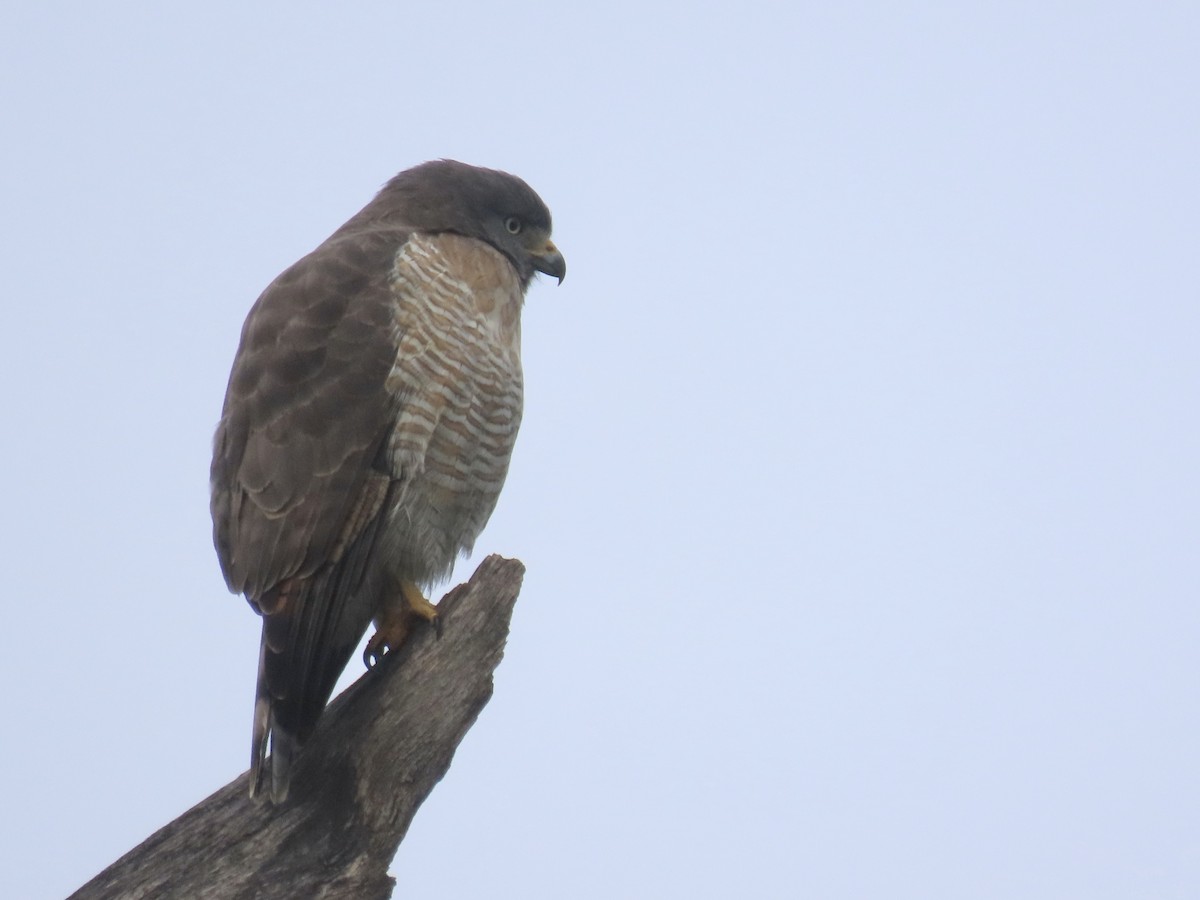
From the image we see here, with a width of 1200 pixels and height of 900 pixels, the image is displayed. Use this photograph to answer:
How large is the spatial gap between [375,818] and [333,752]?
0.31 metres

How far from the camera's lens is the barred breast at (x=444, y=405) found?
17.0 ft

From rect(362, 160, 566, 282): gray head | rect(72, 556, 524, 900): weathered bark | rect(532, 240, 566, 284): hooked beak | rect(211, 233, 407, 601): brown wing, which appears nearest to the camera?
rect(72, 556, 524, 900): weathered bark

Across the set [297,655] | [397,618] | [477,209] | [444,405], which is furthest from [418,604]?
[477,209]

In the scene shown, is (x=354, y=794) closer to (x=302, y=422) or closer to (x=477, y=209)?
(x=302, y=422)

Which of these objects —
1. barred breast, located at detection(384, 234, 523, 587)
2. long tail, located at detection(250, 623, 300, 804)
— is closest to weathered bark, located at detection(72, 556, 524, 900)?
long tail, located at detection(250, 623, 300, 804)

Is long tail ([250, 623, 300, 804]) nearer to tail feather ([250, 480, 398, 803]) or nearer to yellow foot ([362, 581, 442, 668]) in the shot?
tail feather ([250, 480, 398, 803])

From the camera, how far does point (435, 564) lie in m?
5.58

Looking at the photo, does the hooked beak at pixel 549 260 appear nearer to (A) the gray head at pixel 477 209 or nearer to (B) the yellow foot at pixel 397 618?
(A) the gray head at pixel 477 209

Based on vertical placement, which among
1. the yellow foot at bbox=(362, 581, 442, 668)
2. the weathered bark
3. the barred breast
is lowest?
the weathered bark

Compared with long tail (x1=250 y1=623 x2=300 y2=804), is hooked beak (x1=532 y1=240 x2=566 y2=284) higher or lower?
higher

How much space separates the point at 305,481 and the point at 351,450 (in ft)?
0.64

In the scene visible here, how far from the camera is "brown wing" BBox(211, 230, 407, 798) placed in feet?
16.0

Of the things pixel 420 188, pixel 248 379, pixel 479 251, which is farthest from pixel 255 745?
pixel 420 188

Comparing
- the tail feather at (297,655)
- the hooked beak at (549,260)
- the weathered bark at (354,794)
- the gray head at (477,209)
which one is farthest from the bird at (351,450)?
the hooked beak at (549,260)
